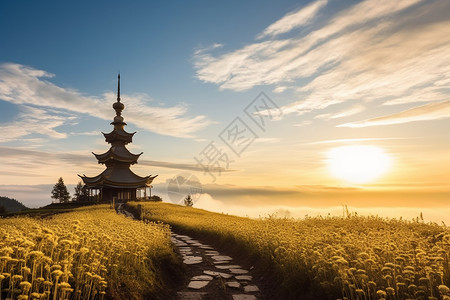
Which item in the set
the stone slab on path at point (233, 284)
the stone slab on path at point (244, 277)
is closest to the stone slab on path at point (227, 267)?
the stone slab on path at point (244, 277)

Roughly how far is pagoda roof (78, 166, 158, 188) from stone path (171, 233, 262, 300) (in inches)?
1570

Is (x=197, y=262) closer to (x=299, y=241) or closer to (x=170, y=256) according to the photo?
(x=170, y=256)

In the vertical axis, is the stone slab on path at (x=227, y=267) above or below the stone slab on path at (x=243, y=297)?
above

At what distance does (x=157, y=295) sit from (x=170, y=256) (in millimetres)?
→ 2438

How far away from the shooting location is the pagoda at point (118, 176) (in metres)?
49.8

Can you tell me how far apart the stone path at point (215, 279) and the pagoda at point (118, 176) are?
40.1m

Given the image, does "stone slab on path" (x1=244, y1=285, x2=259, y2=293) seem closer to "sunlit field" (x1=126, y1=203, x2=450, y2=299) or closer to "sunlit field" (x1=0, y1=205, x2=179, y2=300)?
"sunlit field" (x1=126, y1=203, x2=450, y2=299)

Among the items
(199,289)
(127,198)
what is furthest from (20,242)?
(127,198)

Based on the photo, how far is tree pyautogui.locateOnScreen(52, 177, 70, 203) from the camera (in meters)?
64.1

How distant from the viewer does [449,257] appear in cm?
574

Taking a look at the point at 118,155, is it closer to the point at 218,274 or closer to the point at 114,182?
the point at 114,182

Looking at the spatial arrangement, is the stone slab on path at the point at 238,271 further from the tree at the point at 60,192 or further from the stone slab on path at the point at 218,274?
the tree at the point at 60,192

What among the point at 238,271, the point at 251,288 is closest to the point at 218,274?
the point at 238,271

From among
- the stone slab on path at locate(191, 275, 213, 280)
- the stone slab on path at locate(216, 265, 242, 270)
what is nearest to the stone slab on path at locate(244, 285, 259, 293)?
the stone slab on path at locate(191, 275, 213, 280)
